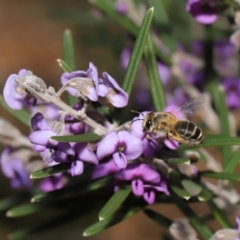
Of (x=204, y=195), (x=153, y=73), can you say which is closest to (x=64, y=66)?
(x=153, y=73)

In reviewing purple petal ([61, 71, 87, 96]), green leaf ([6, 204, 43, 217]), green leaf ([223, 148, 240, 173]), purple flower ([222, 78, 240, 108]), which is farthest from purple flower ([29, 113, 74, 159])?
purple flower ([222, 78, 240, 108])

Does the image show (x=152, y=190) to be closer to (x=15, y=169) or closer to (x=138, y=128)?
(x=138, y=128)

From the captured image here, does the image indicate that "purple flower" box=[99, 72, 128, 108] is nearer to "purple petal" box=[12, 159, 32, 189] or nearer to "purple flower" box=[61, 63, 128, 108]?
"purple flower" box=[61, 63, 128, 108]

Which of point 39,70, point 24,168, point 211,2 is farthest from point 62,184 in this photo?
point 39,70

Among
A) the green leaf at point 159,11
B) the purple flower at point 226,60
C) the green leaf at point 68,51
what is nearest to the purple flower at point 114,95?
the green leaf at point 68,51

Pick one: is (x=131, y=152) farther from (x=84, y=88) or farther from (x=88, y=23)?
(x=88, y=23)

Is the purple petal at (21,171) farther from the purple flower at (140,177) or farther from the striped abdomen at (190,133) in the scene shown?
the striped abdomen at (190,133)
